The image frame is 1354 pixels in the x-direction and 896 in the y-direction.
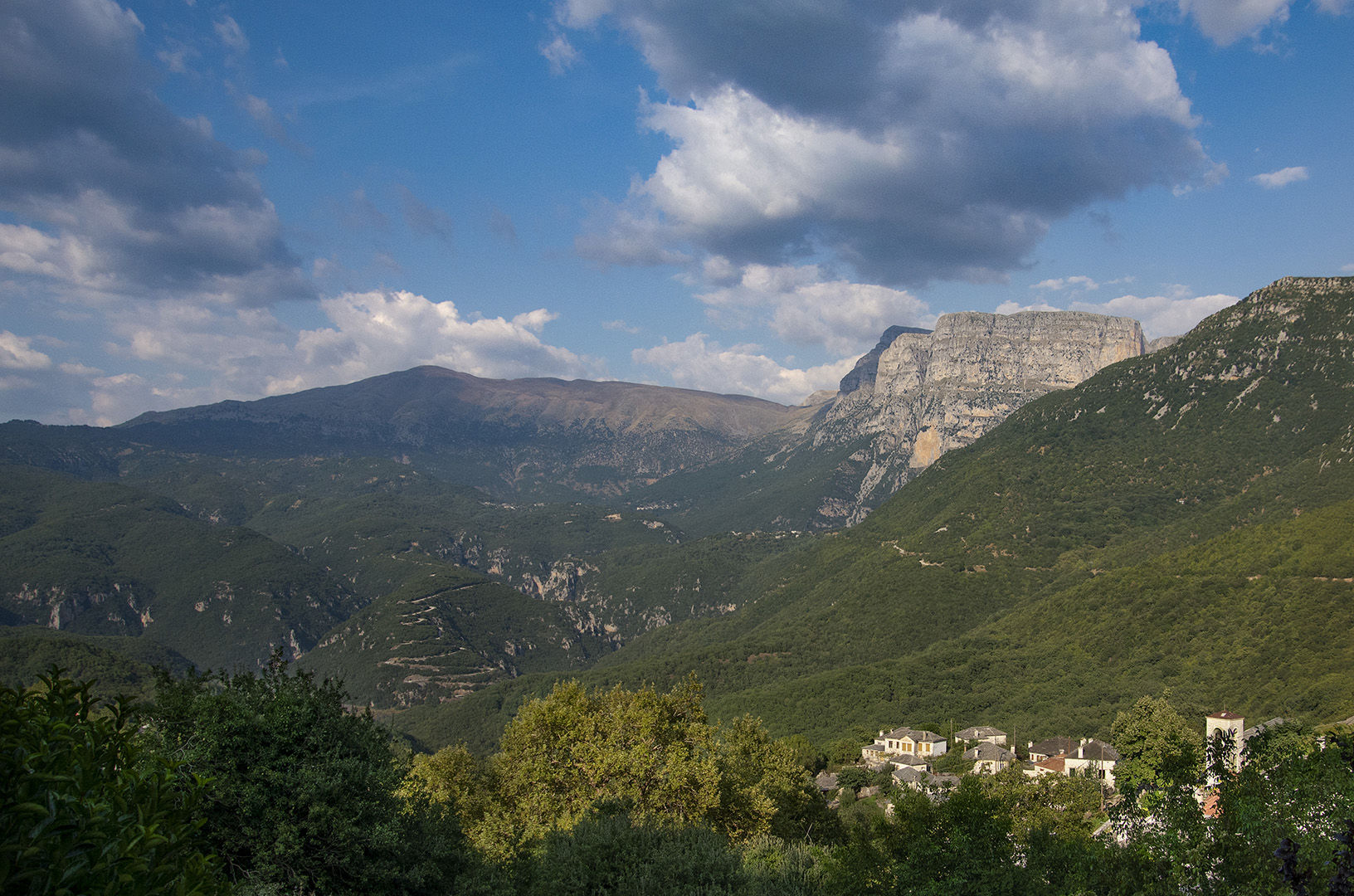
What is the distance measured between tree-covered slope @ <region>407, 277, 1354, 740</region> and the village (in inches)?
551

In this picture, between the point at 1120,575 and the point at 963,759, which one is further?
the point at 1120,575

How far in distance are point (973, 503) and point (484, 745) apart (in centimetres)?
13387

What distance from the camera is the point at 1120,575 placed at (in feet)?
375

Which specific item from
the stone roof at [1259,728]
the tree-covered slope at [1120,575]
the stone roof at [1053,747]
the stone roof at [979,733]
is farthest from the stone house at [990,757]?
the stone roof at [1259,728]

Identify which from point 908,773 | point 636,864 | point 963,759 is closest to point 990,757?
point 963,759

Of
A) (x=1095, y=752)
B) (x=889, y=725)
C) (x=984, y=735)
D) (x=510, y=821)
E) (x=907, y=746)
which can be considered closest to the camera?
(x=510, y=821)

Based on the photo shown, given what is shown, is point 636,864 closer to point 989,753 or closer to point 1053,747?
point 989,753

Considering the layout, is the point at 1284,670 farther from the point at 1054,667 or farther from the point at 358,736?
the point at 358,736

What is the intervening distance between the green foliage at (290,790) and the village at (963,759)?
4207cm

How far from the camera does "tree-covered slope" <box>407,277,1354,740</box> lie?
3334 inches

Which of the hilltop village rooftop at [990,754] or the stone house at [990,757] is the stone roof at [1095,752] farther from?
the stone house at [990,757]

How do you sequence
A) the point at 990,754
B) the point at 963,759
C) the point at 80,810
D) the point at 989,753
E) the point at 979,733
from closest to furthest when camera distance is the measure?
the point at 80,810, the point at 963,759, the point at 990,754, the point at 989,753, the point at 979,733

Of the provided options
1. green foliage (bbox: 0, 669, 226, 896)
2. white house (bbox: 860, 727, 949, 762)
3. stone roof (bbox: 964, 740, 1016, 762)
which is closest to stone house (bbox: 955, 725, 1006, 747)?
white house (bbox: 860, 727, 949, 762)

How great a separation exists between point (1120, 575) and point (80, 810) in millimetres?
135104
